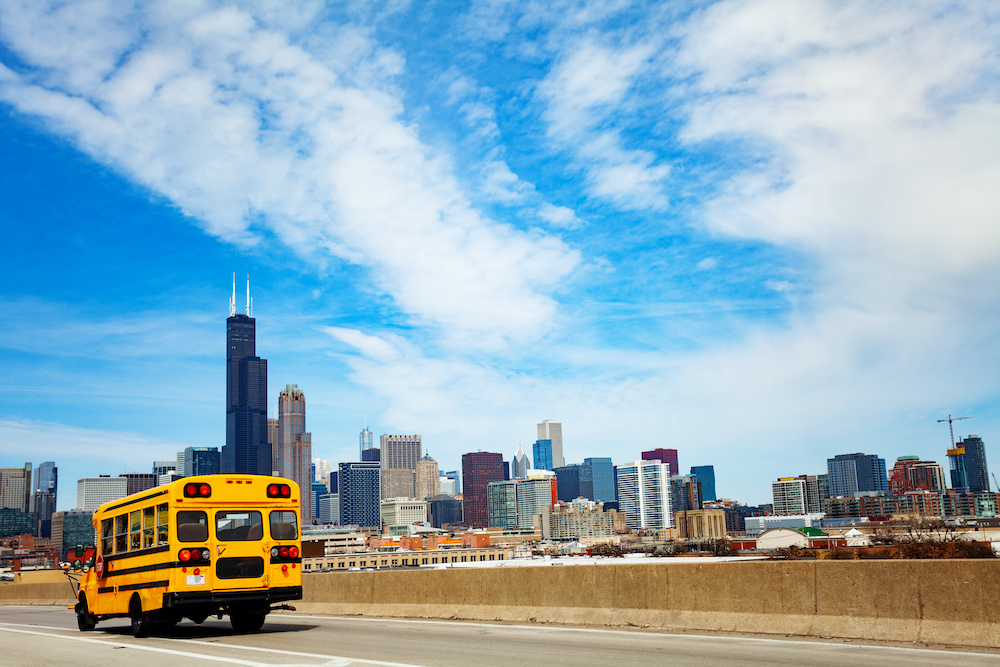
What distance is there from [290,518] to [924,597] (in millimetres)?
10636

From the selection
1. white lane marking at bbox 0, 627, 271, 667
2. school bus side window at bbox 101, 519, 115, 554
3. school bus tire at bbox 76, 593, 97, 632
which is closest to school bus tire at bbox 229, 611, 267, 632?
white lane marking at bbox 0, 627, 271, 667

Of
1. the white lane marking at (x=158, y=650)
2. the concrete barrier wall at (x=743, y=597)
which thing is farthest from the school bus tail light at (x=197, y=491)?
the concrete barrier wall at (x=743, y=597)

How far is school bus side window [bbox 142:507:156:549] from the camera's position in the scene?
1567 cm

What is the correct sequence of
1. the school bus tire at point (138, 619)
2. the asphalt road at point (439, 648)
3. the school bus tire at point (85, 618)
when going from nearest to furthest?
1. the asphalt road at point (439, 648)
2. the school bus tire at point (138, 619)
3. the school bus tire at point (85, 618)

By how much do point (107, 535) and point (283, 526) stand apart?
4.05 meters

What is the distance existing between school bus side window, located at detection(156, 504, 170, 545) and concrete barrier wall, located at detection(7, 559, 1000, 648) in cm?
542

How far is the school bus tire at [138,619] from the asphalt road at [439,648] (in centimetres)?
21

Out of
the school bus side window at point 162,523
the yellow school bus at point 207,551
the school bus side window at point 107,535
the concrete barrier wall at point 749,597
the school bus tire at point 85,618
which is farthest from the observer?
the school bus tire at point 85,618

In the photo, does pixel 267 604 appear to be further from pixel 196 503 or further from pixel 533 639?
A: pixel 533 639

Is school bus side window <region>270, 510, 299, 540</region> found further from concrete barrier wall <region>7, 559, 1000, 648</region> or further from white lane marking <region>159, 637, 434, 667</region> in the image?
concrete barrier wall <region>7, 559, 1000, 648</region>

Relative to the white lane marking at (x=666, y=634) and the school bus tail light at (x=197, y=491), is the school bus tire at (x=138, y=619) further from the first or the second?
the white lane marking at (x=666, y=634)

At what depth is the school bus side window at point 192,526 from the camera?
15.1 metres

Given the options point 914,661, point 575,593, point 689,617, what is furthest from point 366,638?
point 914,661

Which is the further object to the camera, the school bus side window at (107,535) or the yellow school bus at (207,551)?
the school bus side window at (107,535)
